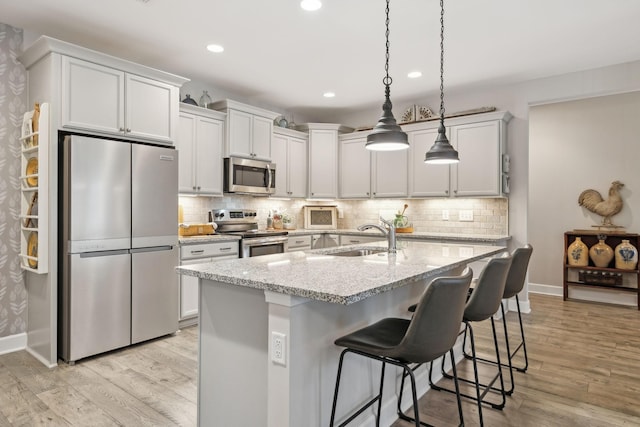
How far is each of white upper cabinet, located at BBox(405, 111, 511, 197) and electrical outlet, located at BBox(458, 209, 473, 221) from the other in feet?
1.12

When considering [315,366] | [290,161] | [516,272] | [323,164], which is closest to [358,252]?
[516,272]

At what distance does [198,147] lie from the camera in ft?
14.2

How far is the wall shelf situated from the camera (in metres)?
4.98

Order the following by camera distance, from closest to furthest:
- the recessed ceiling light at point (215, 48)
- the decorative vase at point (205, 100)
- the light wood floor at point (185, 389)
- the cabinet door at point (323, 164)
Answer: the light wood floor at point (185, 389) → the recessed ceiling light at point (215, 48) → the decorative vase at point (205, 100) → the cabinet door at point (323, 164)

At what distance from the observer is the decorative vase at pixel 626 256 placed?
489 centimetres

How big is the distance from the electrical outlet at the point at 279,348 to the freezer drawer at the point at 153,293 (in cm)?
227

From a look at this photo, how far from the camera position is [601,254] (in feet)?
16.7

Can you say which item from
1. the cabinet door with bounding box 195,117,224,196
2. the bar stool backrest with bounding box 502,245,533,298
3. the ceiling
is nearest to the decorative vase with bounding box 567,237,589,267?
the ceiling

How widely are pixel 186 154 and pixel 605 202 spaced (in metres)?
5.41

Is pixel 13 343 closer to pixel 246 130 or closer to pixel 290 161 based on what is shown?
pixel 246 130

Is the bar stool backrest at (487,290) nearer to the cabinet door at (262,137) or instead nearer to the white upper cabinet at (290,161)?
the cabinet door at (262,137)

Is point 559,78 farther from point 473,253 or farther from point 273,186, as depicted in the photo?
point 273,186

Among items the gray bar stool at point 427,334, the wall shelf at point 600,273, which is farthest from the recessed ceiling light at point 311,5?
the wall shelf at point 600,273

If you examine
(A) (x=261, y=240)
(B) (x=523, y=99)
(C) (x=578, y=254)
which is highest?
(B) (x=523, y=99)
